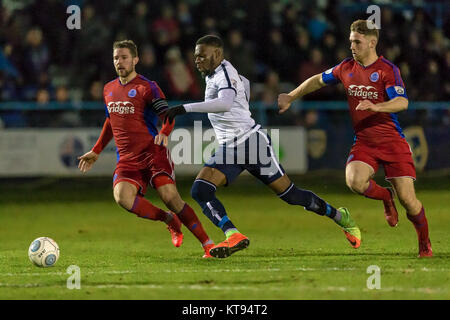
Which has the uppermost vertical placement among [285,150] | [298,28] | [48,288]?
[298,28]

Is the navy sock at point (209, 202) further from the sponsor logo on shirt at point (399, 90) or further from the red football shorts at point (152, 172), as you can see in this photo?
the sponsor logo on shirt at point (399, 90)

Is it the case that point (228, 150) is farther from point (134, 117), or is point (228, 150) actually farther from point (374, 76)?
point (374, 76)

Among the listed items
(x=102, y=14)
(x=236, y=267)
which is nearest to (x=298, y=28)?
(x=102, y=14)

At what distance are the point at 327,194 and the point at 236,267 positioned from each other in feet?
23.9

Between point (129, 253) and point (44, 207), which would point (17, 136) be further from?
point (129, 253)

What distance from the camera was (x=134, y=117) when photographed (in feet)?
27.4

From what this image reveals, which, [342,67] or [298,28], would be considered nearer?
[342,67]

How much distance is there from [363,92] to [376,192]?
102 cm

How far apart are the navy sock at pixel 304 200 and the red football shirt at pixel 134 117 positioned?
1343 mm

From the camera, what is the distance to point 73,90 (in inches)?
642

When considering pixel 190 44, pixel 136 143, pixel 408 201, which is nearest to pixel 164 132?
pixel 136 143

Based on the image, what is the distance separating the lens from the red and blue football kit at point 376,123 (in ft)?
25.9

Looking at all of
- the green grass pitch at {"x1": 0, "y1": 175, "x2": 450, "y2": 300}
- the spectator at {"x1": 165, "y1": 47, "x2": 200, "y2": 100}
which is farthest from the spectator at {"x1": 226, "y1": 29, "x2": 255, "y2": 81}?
the green grass pitch at {"x1": 0, "y1": 175, "x2": 450, "y2": 300}

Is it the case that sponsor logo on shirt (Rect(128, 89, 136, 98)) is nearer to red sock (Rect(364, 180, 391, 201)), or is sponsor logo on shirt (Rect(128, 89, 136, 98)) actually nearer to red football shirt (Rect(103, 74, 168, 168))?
red football shirt (Rect(103, 74, 168, 168))
